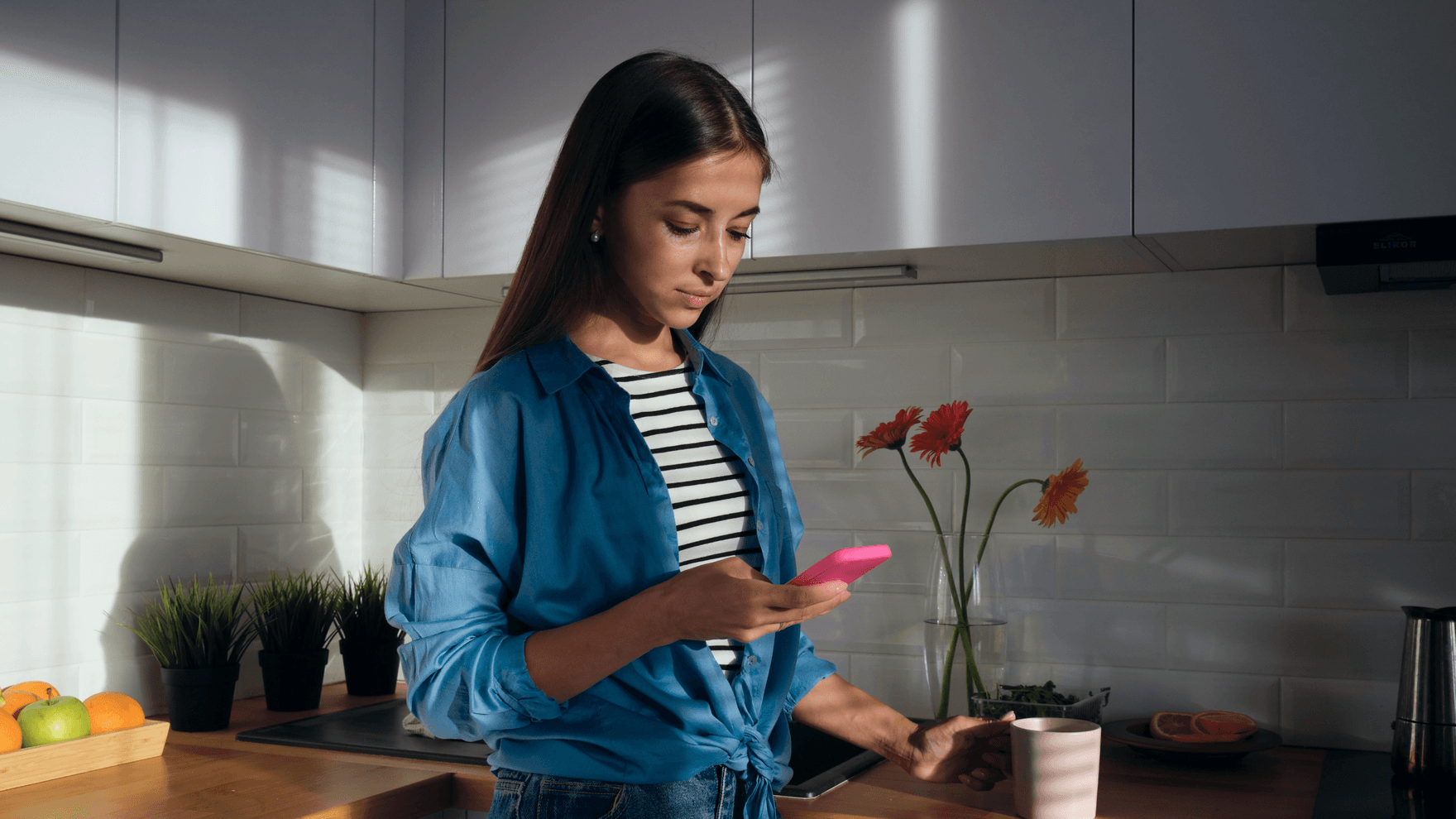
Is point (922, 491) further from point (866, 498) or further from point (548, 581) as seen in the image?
point (548, 581)

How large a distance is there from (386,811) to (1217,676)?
46.3 inches

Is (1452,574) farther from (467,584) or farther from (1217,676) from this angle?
(467,584)

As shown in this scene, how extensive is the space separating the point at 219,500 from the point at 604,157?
4.34 feet

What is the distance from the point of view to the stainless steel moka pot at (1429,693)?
4.57 ft

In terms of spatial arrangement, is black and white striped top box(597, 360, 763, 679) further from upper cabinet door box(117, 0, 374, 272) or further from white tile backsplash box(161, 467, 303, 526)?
white tile backsplash box(161, 467, 303, 526)

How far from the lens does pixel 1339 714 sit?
1.64 m

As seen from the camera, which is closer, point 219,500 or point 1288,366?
point 1288,366

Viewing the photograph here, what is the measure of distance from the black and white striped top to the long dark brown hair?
0.07 m

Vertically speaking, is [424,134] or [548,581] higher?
[424,134]

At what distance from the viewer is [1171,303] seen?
1.75 metres

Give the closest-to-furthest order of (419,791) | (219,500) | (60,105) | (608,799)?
1. (608,799)
2. (60,105)
3. (419,791)
4. (219,500)

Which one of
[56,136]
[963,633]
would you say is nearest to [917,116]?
[963,633]

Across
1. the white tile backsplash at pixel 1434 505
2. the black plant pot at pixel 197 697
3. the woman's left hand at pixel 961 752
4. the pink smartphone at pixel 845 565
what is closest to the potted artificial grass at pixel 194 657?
the black plant pot at pixel 197 697

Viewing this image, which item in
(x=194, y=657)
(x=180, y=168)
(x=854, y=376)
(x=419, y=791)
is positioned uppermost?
(x=180, y=168)
